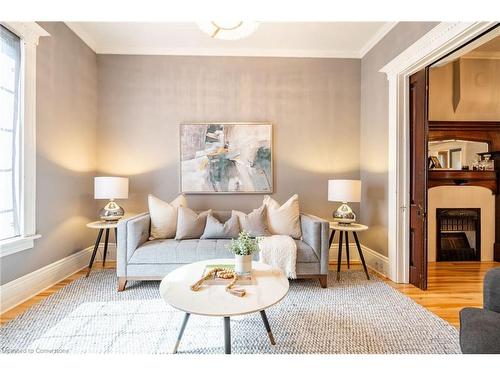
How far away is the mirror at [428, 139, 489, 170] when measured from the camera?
379 cm

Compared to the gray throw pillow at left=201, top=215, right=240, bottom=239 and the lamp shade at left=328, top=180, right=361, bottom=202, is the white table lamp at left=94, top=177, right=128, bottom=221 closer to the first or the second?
the gray throw pillow at left=201, top=215, right=240, bottom=239

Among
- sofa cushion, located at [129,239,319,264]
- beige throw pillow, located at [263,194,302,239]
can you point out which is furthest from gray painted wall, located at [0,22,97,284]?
beige throw pillow, located at [263,194,302,239]

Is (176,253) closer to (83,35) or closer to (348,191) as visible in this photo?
(348,191)

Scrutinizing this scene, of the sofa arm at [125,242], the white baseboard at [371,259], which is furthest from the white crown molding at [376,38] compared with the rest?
the sofa arm at [125,242]

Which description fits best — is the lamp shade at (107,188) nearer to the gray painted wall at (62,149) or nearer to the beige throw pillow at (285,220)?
the gray painted wall at (62,149)

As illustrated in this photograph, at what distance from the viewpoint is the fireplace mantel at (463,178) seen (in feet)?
12.2

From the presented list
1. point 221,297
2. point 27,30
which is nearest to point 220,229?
point 221,297

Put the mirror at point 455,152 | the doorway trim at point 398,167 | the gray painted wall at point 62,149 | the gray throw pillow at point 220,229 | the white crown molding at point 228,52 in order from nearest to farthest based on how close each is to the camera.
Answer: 1. the gray painted wall at point 62,149
2. the doorway trim at point 398,167
3. the gray throw pillow at point 220,229
4. the white crown molding at point 228,52
5. the mirror at point 455,152

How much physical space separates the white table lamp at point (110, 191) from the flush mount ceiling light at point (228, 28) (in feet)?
6.69

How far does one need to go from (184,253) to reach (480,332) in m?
2.26

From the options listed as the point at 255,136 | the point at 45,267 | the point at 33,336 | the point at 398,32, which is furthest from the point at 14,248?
the point at 398,32

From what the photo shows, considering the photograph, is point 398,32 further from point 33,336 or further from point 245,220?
point 33,336

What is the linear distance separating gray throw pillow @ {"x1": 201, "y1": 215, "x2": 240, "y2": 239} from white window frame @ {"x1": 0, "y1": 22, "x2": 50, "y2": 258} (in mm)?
1639

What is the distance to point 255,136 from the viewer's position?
356cm
